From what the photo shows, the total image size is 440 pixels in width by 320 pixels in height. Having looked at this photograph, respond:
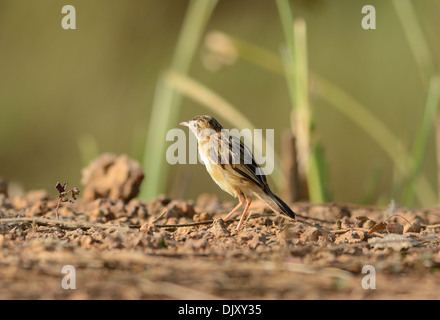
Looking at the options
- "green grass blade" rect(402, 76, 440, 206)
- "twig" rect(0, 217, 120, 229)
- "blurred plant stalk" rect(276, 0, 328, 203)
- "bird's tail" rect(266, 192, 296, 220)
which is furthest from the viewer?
"green grass blade" rect(402, 76, 440, 206)

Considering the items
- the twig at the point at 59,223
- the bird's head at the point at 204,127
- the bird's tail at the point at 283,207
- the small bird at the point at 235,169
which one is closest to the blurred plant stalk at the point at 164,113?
the bird's head at the point at 204,127

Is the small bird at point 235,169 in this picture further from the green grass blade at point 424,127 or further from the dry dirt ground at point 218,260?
the green grass blade at point 424,127

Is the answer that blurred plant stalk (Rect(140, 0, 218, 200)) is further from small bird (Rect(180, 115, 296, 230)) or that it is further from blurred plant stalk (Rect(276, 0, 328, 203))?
small bird (Rect(180, 115, 296, 230))

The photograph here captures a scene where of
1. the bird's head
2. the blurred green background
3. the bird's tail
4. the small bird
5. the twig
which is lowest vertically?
the twig

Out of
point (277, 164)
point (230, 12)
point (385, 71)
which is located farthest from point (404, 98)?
point (277, 164)

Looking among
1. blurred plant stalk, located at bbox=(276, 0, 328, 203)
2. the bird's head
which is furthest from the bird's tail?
blurred plant stalk, located at bbox=(276, 0, 328, 203)

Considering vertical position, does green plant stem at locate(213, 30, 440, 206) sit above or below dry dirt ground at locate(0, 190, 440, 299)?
above
